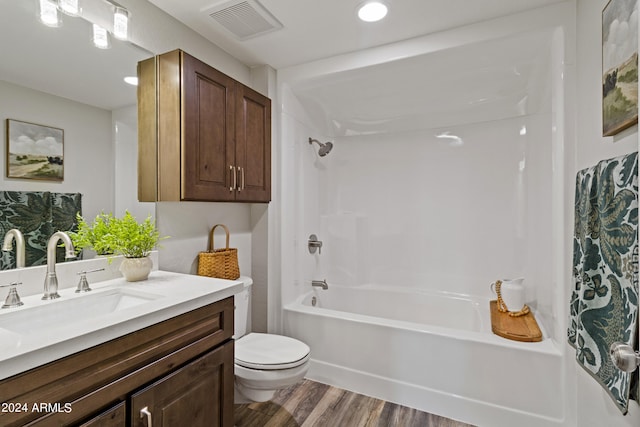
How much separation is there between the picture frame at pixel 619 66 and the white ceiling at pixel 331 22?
66 cm

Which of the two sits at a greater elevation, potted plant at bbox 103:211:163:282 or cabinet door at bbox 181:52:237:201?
cabinet door at bbox 181:52:237:201

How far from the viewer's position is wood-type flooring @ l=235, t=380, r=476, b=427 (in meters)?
1.86

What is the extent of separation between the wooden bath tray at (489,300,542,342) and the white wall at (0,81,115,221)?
2.24 m

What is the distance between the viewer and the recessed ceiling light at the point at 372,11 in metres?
1.75

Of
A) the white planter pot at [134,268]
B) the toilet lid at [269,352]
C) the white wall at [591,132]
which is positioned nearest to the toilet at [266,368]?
the toilet lid at [269,352]

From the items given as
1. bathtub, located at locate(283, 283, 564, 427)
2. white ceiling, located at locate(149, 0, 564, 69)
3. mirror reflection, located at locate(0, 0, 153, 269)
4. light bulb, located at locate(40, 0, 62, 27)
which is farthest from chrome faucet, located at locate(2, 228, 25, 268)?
bathtub, located at locate(283, 283, 564, 427)

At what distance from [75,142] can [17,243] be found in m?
0.48

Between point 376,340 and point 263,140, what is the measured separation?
1.56 meters

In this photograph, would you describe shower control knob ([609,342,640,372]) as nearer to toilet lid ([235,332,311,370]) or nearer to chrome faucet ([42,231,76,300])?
toilet lid ([235,332,311,370])

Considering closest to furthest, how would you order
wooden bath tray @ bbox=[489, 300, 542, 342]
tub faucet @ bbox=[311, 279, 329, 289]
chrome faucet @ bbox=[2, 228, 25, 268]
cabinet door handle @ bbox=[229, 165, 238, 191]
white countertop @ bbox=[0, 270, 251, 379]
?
white countertop @ bbox=[0, 270, 251, 379], chrome faucet @ bbox=[2, 228, 25, 268], wooden bath tray @ bbox=[489, 300, 542, 342], cabinet door handle @ bbox=[229, 165, 238, 191], tub faucet @ bbox=[311, 279, 329, 289]

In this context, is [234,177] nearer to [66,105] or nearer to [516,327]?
[66,105]

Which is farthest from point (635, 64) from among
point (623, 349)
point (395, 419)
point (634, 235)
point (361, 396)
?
point (361, 396)

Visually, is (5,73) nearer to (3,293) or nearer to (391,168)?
(3,293)

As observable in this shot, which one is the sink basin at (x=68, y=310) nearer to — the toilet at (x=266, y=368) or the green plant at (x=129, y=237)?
the green plant at (x=129, y=237)
